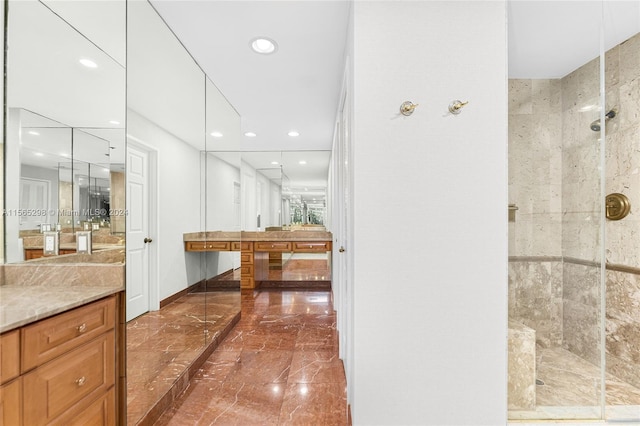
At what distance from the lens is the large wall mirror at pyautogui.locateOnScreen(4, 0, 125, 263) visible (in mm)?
1259

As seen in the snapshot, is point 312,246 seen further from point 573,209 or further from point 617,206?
point 617,206

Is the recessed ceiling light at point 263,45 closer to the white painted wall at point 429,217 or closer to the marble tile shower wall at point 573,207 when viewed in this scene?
the white painted wall at point 429,217

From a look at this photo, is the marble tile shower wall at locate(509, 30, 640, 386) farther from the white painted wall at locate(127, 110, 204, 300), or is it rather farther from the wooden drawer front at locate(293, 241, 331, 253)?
the wooden drawer front at locate(293, 241, 331, 253)

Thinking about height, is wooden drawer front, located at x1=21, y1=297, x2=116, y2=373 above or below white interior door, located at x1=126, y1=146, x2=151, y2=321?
below

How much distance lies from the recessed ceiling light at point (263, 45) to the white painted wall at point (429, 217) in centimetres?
78

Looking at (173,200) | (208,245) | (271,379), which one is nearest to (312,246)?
(208,245)

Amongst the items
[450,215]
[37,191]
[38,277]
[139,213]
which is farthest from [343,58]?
[38,277]

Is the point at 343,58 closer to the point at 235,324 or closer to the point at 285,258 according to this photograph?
the point at 235,324

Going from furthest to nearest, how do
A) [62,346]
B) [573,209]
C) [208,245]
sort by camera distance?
[208,245]
[573,209]
[62,346]

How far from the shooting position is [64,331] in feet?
3.69

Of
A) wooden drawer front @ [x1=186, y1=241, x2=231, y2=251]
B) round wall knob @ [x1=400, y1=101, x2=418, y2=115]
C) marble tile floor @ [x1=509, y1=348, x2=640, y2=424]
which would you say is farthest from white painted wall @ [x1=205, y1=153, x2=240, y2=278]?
marble tile floor @ [x1=509, y1=348, x2=640, y2=424]

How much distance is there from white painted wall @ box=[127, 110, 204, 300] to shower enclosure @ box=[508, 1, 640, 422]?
6.83ft

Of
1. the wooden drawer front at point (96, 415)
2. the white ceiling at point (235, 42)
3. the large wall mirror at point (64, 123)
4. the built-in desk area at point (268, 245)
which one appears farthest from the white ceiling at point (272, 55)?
the wooden drawer front at point (96, 415)

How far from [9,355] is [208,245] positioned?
4.76 ft
